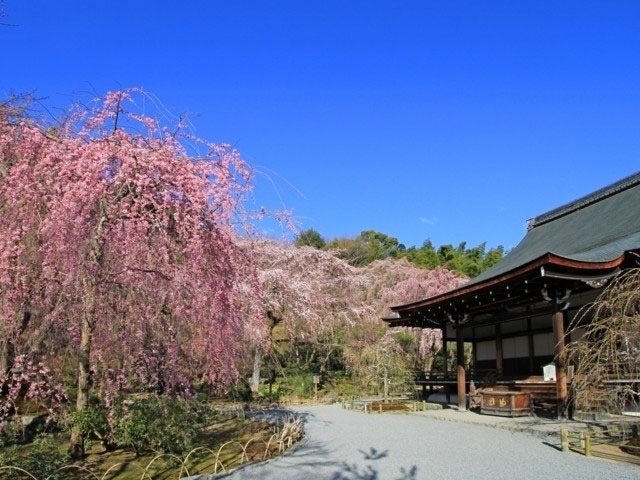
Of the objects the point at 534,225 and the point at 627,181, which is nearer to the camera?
the point at 627,181

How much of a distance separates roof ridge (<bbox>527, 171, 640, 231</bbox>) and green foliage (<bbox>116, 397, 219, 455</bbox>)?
45.2 ft

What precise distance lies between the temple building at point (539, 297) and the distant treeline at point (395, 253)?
14997mm

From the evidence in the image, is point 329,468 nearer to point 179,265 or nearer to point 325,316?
point 179,265

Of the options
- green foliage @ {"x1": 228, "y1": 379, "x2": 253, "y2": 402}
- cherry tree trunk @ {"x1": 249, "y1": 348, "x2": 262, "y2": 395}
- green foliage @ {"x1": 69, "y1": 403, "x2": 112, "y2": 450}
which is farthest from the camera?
cherry tree trunk @ {"x1": 249, "y1": 348, "x2": 262, "y2": 395}

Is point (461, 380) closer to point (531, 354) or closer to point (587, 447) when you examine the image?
point (531, 354)

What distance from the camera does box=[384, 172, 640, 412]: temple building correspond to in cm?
1087

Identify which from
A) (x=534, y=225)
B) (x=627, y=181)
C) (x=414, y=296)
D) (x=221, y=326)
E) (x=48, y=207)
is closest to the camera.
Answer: (x=48, y=207)

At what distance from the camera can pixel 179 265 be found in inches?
247

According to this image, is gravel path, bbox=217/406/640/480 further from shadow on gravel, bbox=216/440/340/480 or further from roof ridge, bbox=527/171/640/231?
roof ridge, bbox=527/171/640/231

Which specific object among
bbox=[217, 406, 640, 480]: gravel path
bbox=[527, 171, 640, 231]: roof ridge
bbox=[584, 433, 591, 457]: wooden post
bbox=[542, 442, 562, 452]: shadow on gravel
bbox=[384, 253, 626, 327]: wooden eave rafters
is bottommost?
bbox=[217, 406, 640, 480]: gravel path

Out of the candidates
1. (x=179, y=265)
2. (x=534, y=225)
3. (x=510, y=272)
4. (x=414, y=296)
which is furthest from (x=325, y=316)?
(x=179, y=265)

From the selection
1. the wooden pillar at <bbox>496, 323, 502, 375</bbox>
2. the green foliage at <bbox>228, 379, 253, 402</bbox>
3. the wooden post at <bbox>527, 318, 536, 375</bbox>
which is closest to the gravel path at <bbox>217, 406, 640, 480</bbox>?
the wooden post at <bbox>527, 318, 536, 375</bbox>

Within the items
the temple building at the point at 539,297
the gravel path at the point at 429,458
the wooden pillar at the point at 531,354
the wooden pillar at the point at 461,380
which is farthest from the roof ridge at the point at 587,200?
the gravel path at the point at 429,458

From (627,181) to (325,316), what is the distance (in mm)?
11087
